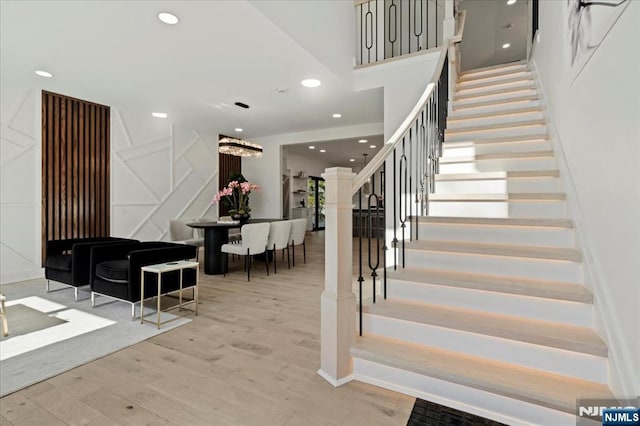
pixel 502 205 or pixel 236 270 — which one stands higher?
pixel 502 205

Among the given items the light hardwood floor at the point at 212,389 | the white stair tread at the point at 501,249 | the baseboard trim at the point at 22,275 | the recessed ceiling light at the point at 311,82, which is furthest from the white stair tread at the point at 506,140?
the baseboard trim at the point at 22,275

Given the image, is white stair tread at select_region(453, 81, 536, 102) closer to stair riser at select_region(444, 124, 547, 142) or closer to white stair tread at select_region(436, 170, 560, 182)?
stair riser at select_region(444, 124, 547, 142)

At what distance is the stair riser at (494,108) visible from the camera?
3582mm

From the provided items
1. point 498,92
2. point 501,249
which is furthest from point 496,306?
point 498,92

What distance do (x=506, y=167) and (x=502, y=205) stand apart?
0.60 meters

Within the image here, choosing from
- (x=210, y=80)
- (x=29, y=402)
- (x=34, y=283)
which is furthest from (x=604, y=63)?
(x=34, y=283)

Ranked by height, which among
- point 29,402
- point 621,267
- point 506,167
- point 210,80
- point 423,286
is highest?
Result: point 210,80

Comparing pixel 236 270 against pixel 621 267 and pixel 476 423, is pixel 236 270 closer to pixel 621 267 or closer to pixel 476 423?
pixel 476 423

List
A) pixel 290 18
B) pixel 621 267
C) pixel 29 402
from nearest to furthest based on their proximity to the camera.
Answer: pixel 621 267 < pixel 29 402 < pixel 290 18

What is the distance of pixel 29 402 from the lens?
66.6 inches

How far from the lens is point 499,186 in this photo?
2881 millimetres

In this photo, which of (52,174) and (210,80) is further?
(52,174)

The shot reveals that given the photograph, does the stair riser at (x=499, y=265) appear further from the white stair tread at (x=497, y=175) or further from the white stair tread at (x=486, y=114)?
the white stair tread at (x=486, y=114)

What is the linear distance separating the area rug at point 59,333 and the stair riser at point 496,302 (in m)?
2.06
